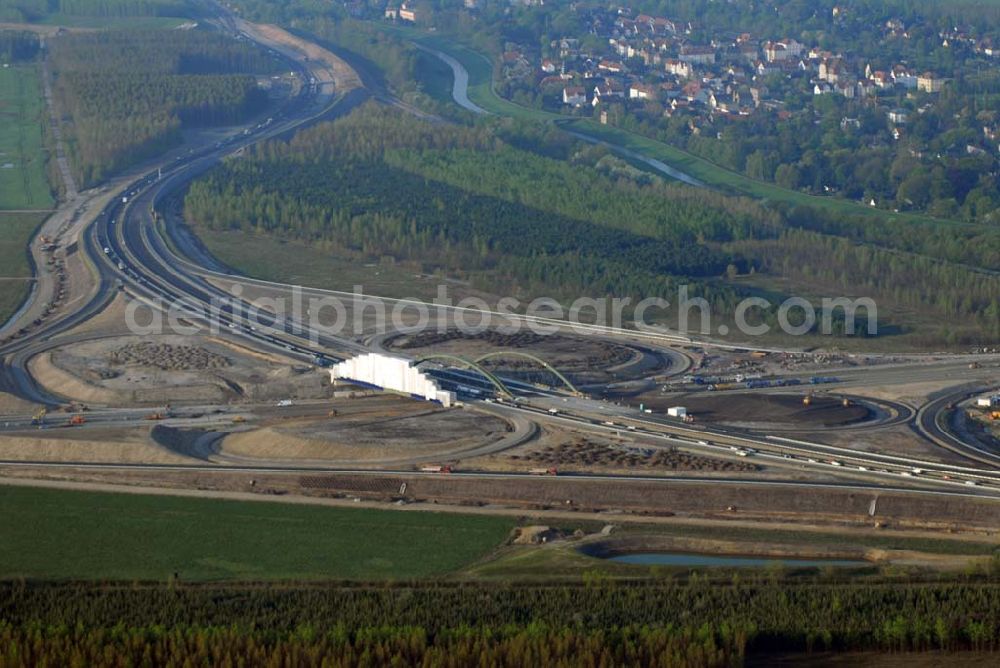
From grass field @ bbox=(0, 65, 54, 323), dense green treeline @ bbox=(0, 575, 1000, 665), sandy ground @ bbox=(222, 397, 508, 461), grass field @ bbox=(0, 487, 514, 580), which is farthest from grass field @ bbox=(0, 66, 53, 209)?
dense green treeline @ bbox=(0, 575, 1000, 665)

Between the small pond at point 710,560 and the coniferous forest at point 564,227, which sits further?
the coniferous forest at point 564,227

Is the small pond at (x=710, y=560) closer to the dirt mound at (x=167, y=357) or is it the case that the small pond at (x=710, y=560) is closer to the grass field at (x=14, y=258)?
the dirt mound at (x=167, y=357)

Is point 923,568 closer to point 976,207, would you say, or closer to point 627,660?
point 627,660

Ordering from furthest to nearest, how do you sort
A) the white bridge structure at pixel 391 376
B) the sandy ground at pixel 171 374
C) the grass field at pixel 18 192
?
1. the grass field at pixel 18 192
2. the sandy ground at pixel 171 374
3. the white bridge structure at pixel 391 376

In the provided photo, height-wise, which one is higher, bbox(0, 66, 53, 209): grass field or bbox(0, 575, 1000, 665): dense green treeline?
bbox(0, 66, 53, 209): grass field

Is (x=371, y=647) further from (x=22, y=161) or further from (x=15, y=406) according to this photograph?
(x=22, y=161)

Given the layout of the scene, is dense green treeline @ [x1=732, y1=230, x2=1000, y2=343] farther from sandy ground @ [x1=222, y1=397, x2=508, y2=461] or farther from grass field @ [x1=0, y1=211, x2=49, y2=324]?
grass field @ [x1=0, y1=211, x2=49, y2=324]

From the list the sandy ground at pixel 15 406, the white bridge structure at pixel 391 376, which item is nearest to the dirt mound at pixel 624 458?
the white bridge structure at pixel 391 376
